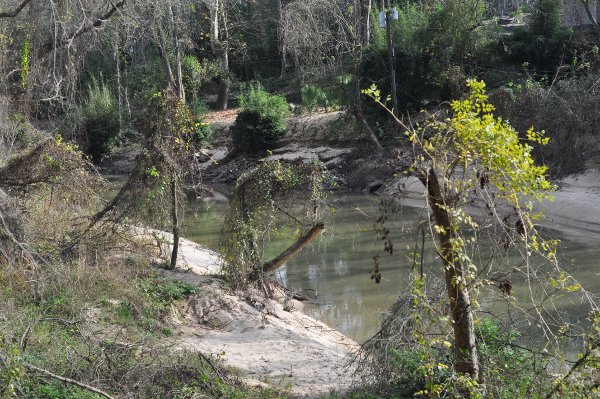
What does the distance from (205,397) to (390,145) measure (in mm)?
24816

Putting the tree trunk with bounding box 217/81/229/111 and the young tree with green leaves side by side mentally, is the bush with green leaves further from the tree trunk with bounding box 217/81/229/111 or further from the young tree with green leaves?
the young tree with green leaves

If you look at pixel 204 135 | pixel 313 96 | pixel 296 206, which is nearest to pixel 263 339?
pixel 296 206

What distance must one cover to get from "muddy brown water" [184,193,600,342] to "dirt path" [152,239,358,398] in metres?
0.96

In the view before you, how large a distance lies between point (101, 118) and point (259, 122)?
7.54 meters

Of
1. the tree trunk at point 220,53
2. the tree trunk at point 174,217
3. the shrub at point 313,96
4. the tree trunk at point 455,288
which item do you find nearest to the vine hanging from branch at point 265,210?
the tree trunk at point 174,217

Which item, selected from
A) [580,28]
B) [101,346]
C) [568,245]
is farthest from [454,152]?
[580,28]

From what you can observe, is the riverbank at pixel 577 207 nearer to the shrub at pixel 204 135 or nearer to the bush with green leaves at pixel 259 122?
the bush with green leaves at pixel 259 122

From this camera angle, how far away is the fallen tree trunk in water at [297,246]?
12.9 metres

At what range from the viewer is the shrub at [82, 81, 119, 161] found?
36.4 metres

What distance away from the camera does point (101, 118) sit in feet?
120

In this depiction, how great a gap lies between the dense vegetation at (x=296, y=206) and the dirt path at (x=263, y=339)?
40 cm

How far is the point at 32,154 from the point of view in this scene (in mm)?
13148

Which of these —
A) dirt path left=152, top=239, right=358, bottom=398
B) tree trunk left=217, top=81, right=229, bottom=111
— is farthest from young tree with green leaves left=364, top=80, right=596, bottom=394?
tree trunk left=217, top=81, right=229, bottom=111

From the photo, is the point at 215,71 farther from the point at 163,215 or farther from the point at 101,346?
the point at 101,346
